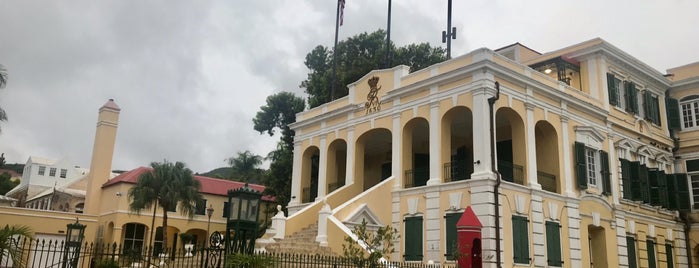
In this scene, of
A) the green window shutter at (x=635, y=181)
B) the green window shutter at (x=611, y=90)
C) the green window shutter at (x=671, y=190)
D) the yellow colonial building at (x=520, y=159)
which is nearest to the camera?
the yellow colonial building at (x=520, y=159)

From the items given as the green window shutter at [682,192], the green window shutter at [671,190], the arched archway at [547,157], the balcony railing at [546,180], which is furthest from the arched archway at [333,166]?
the green window shutter at [682,192]

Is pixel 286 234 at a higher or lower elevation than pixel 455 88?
lower

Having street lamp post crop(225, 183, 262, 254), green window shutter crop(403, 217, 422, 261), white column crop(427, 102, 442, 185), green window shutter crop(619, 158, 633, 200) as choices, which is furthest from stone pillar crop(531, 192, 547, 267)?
street lamp post crop(225, 183, 262, 254)

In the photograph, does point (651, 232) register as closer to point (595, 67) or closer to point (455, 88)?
point (595, 67)

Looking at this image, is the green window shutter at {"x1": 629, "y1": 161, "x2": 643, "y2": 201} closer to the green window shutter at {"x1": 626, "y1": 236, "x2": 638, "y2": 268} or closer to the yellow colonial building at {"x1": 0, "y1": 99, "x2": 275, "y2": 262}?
the green window shutter at {"x1": 626, "y1": 236, "x2": 638, "y2": 268}

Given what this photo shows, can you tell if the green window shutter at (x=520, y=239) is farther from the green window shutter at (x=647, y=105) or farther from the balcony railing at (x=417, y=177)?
the green window shutter at (x=647, y=105)

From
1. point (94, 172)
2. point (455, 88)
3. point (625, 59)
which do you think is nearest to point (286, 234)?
point (455, 88)

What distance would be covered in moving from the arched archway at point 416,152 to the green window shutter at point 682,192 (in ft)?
37.3

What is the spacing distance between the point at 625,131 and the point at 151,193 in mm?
23268

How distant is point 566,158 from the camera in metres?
20.6

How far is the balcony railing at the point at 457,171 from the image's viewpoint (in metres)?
19.7

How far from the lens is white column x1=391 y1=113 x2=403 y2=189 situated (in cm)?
2056

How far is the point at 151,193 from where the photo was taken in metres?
31.3

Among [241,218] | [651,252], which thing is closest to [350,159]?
[241,218]
